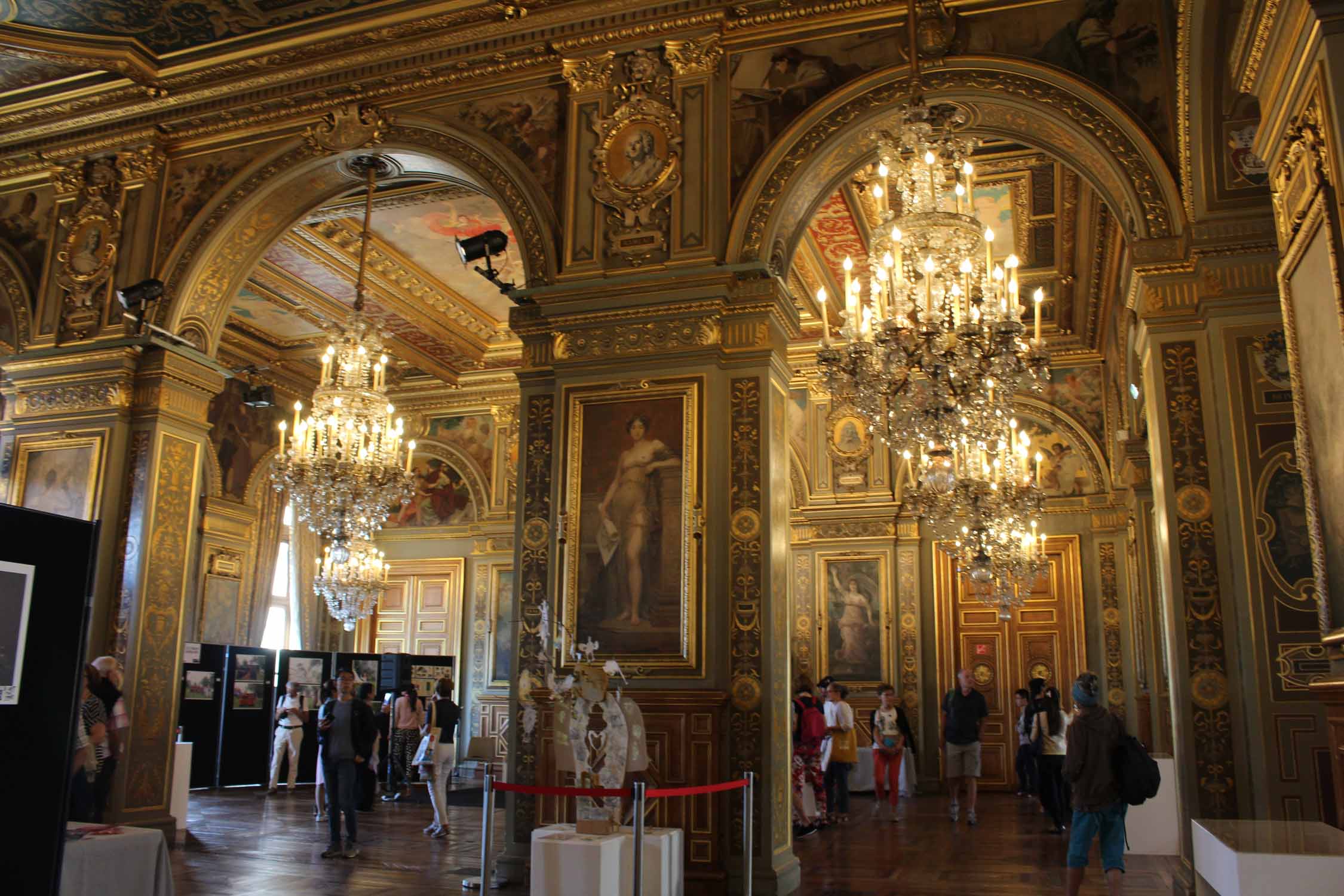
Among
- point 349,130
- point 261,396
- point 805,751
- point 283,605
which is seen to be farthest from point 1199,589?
point 283,605

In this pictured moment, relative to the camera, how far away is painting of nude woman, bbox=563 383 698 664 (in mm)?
7508

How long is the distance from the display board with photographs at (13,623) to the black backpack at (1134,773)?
17.6 feet

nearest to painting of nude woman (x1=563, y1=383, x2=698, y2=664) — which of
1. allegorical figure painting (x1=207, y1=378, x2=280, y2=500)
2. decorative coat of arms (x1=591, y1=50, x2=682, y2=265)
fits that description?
decorative coat of arms (x1=591, y1=50, x2=682, y2=265)

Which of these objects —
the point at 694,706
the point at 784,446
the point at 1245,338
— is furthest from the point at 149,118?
the point at 1245,338

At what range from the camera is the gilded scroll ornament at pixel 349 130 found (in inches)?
368

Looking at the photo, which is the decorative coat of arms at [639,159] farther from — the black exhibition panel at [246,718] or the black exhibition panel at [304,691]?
the black exhibition panel at [304,691]

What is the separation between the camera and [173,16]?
9.23 metres

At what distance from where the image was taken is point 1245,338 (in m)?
6.98

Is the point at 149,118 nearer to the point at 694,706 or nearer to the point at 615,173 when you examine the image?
the point at 615,173

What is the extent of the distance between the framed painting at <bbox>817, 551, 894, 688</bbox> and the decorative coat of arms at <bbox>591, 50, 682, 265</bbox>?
833cm

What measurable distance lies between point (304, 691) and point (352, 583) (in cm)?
188

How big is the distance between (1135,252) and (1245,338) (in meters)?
0.90

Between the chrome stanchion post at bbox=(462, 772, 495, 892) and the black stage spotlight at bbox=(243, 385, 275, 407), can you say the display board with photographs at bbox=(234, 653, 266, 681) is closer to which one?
the black stage spotlight at bbox=(243, 385, 275, 407)

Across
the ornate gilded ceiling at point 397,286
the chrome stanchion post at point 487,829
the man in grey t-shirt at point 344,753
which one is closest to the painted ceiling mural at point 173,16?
the ornate gilded ceiling at point 397,286
